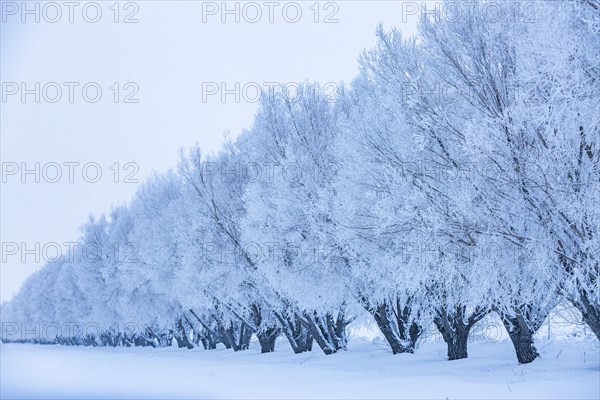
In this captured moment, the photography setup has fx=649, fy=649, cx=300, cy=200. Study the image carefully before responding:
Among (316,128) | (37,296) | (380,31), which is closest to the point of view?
(380,31)

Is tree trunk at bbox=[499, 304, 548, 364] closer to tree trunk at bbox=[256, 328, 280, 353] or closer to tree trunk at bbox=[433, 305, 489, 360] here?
tree trunk at bbox=[433, 305, 489, 360]

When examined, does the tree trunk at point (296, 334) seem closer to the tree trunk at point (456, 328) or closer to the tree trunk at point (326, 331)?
the tree trunk at point (326, 331)

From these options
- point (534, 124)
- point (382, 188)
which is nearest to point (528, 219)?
point (534, 124)

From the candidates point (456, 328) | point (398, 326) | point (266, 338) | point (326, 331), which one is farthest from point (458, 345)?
point (266, 338)

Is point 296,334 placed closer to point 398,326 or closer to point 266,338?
point 266,338

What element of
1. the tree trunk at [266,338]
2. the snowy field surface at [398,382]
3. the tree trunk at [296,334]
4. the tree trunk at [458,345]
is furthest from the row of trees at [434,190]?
the tree trunk at [266,338]

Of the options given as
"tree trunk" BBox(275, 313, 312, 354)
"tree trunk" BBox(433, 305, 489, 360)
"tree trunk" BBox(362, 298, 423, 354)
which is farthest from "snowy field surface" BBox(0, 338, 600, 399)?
"tree trunk" BBox(275, 313, 312, 354)

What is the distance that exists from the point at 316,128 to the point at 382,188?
6.82 m

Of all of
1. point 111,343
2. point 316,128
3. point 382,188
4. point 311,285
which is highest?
point 316,128

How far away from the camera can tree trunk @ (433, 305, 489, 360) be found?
15836 millimetres

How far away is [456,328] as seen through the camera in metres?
16.3

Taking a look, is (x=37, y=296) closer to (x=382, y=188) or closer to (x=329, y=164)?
(x=329, y=164)

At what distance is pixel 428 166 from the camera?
12680 millimetres

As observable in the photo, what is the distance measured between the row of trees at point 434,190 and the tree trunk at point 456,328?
43 millimetres
